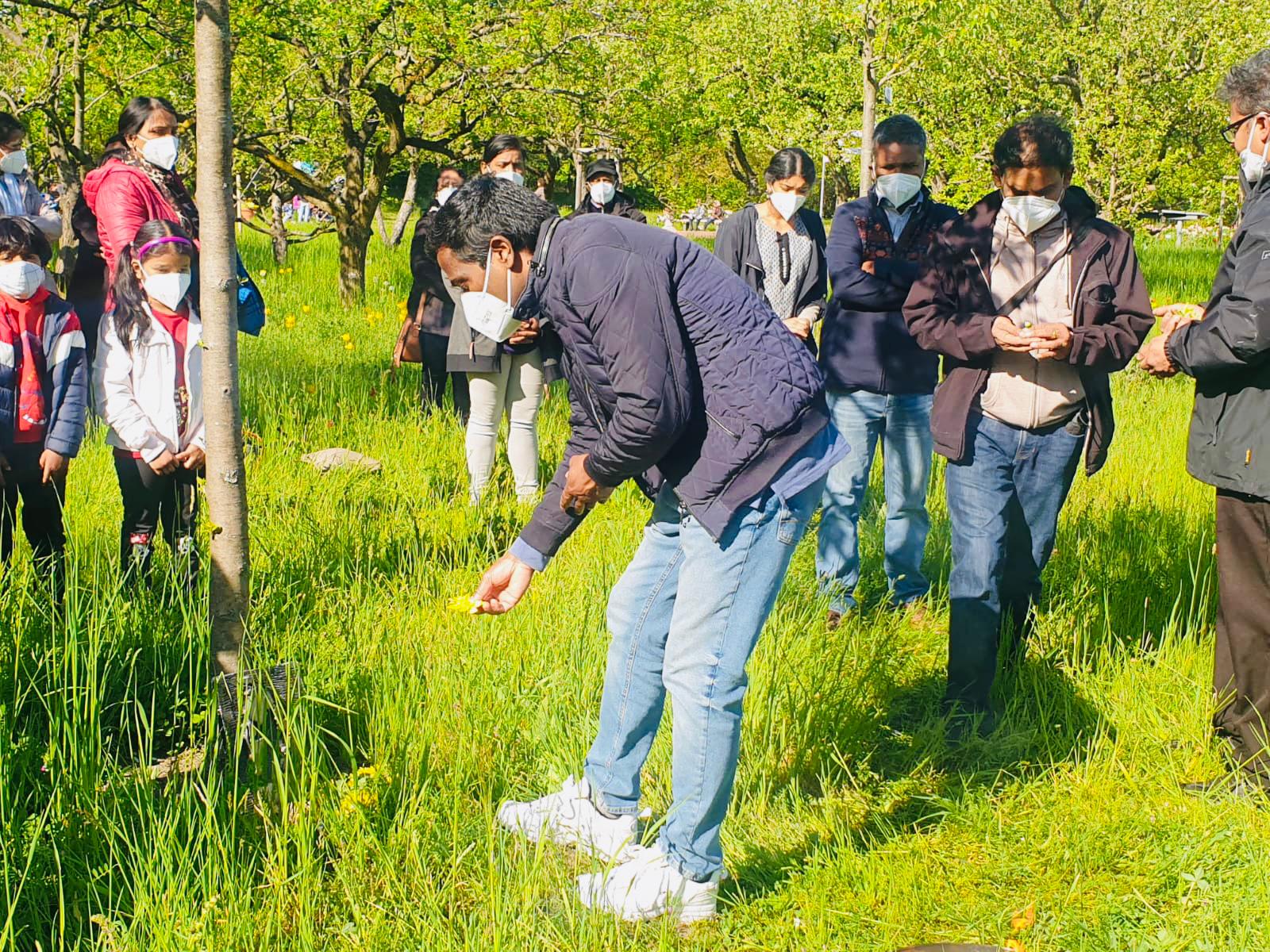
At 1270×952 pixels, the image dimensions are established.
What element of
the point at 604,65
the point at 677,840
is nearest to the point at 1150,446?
the point at 677,840

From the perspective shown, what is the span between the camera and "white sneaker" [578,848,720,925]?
2.87 m

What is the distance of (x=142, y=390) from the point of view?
4.54 meters

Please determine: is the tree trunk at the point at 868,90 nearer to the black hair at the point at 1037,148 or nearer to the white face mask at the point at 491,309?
the black hair at the point at 1037,148

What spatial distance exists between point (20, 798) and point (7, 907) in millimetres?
417

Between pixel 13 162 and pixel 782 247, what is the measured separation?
4.35m

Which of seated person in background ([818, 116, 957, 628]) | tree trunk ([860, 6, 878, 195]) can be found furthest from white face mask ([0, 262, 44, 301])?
tree trunk ([860, 6, 878, 195])

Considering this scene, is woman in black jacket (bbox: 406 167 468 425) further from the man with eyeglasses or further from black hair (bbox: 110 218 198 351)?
the man with eyeglasses

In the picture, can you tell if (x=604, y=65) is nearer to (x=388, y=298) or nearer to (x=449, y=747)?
(x=388, y=298)

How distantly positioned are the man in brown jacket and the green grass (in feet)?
1.48

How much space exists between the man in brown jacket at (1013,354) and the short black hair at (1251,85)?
0.52m

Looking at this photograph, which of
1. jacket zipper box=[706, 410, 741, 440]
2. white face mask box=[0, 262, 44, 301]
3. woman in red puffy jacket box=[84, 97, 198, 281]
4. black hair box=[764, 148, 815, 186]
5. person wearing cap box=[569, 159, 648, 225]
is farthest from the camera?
person wearing cap box=[569, 159, 648, 225]

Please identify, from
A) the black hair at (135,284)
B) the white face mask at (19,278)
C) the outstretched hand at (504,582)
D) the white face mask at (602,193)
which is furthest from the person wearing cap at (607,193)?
the outstretched hand at (504,582)

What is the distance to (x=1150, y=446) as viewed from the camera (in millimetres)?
7832

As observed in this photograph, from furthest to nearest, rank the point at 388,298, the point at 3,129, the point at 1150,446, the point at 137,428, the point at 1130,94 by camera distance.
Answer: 1. the point at 1130,94
2. the point at 388,298
3. the point at 1150,446
4. the point at 3,129
5. the point at 137,428
